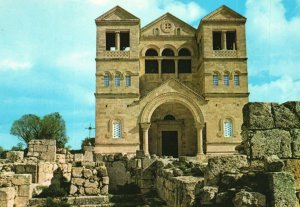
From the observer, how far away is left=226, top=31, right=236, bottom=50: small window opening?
31650 mm

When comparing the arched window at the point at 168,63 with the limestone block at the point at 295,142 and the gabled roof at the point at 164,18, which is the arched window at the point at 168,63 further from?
the limestone block at the point at 295,142

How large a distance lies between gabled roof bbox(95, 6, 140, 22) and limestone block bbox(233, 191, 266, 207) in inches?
1054

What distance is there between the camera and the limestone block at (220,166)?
5.90 metres

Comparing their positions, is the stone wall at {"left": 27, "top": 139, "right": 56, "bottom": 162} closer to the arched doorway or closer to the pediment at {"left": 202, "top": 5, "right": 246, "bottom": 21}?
the arched doorway

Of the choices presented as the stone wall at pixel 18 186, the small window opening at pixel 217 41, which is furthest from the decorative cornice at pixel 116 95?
the stone wall at pixel 18 186

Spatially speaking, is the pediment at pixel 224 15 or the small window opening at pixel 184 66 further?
the small window opening at pixel 184 66

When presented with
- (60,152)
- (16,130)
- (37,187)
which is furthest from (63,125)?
(37,187)

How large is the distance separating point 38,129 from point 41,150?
2931 cm

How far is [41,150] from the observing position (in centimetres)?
1650

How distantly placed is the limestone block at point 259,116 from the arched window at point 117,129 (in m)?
23.1

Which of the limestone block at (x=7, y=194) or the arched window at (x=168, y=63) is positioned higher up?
the arched window at (x=168, y=63)

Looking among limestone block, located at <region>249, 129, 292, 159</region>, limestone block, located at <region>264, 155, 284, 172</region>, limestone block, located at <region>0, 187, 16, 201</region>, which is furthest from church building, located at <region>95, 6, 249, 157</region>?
limestone block, located at <region>264, 155, 284, 172</region>

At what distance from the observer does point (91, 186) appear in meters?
12.1

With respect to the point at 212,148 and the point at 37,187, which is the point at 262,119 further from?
the point at 212,148
